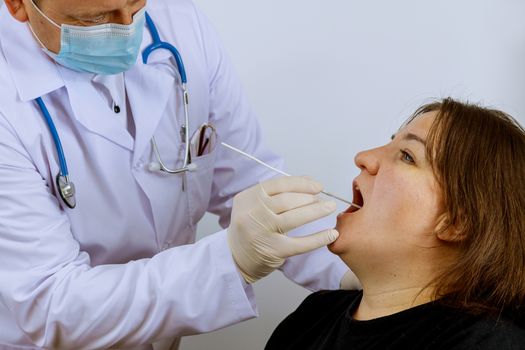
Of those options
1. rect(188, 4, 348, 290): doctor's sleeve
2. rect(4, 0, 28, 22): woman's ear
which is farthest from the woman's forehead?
rect(4, 0, 28, 22): woman's ear

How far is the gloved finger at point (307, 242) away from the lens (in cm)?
157

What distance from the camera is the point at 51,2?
163 cm

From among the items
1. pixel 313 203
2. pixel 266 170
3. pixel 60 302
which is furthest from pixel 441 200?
pixel 60 302

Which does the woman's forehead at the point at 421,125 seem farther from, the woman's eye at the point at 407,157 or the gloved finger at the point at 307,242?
the gloved finger at the point at 307,242

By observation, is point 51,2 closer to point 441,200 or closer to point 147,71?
point 147,71

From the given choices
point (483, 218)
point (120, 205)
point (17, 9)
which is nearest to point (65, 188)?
point (120, 205)

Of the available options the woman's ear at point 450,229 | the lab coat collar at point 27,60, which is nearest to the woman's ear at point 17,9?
the lab coat collar at point 27,60

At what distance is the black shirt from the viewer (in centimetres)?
146

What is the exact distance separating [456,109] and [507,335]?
470mm

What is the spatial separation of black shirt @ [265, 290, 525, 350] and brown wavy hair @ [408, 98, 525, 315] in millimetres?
34

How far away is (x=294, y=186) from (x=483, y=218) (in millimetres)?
366

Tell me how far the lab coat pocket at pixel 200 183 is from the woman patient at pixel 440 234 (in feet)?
1.42

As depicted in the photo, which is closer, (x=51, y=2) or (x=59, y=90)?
(x=51, y=2)

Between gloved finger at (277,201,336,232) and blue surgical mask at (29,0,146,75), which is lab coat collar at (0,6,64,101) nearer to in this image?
blue surgical mask at (29,0,146,75)
